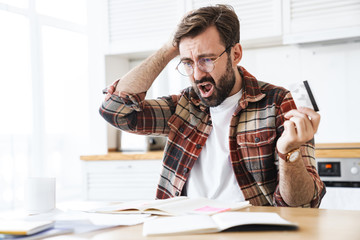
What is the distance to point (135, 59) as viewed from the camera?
12.1 feet

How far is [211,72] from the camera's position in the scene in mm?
1644

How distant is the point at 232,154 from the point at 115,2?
7.15 feet

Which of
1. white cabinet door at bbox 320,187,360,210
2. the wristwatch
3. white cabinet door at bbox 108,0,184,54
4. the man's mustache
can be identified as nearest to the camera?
the wristwatch

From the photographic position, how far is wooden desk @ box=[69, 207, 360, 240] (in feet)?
2.77

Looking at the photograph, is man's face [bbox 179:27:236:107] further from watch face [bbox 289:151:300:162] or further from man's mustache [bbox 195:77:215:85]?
watch face [bbox 289:151:300:162]

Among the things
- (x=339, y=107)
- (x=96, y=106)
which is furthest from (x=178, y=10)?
(x=339, y=107)

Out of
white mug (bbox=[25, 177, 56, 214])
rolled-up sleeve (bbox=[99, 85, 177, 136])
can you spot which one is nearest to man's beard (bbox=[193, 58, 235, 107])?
rolled-up sleeve (bbox=[99, 85, 177, 136])

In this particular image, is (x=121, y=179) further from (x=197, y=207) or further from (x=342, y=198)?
(x=197, y=207)

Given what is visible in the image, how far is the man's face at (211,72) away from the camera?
1.62m

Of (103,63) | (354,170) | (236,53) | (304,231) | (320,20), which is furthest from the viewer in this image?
(103,63)

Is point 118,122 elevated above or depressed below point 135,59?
below

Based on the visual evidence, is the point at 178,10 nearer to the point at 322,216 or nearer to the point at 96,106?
the point at 96,106

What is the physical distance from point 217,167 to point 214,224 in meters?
0.71

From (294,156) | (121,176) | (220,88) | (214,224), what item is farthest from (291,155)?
(121,176)
